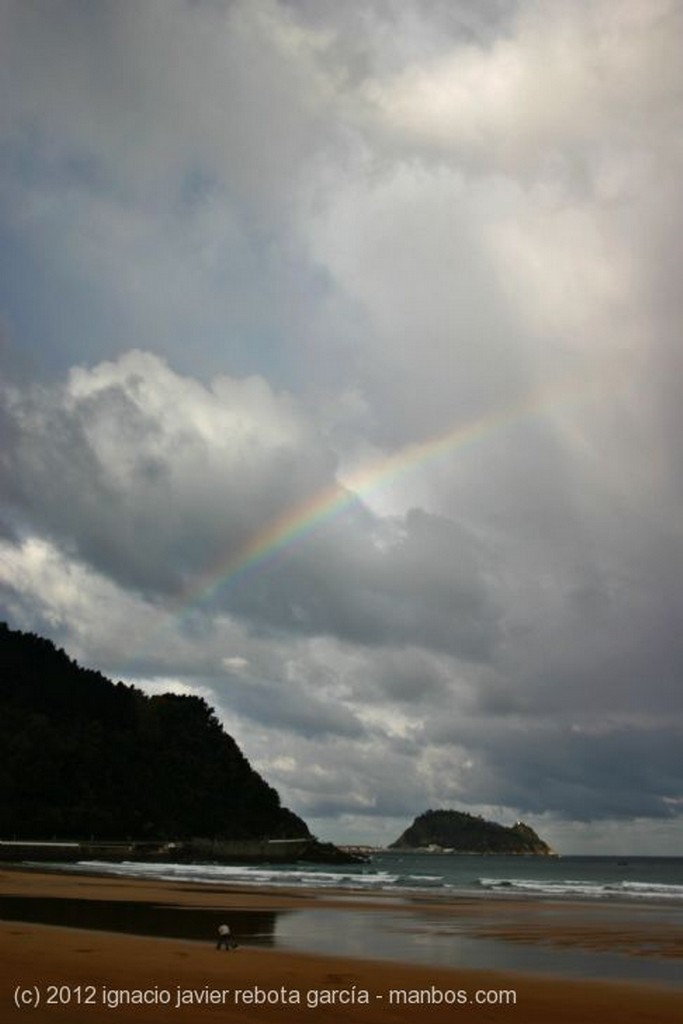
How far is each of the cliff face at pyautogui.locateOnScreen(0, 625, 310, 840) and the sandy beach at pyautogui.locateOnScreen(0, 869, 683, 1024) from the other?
423 feet

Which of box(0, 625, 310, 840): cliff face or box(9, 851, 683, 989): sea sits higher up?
box(0, 625, 310, 840): cliff face

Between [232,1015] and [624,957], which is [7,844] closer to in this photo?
[624,957]

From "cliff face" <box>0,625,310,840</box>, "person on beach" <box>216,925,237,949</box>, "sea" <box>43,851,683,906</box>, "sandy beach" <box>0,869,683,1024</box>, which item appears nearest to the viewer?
"sandy beach" <box>0,869,683,1024</box>

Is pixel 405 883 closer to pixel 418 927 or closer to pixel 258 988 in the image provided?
pixel 418 927

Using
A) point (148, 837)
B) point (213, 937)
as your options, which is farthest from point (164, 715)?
point (213, 937)

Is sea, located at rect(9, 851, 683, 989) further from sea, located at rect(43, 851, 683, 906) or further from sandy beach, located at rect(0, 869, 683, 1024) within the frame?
sea, located at rect(43, 851, 683, 906)

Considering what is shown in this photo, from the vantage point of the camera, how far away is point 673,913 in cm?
4634

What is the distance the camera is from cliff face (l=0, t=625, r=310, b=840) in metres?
149

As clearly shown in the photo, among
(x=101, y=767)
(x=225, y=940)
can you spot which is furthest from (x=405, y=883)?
(x=101, y=767)

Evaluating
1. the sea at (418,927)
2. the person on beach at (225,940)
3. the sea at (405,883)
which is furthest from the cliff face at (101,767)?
the person on beach at (225,940)

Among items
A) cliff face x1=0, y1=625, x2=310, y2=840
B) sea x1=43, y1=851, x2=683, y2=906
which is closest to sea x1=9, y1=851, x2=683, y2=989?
sea x1=43, y1=851, x2=683, y2=906

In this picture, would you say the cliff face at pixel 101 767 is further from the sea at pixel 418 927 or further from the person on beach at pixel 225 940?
the person on beach at pixel 225 940

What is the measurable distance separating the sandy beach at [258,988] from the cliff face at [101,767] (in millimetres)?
128976

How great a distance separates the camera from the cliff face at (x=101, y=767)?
149 metres
